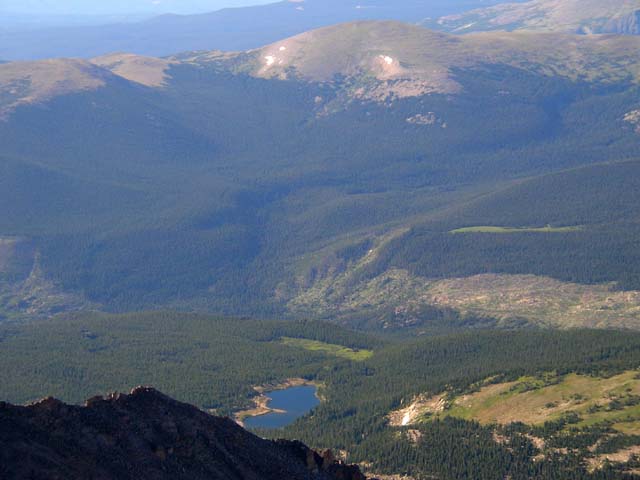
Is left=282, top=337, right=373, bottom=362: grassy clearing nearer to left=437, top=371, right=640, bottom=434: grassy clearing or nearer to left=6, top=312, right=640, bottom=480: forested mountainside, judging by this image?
left=6, top=312, right=640, bottom=480: forested mountainside

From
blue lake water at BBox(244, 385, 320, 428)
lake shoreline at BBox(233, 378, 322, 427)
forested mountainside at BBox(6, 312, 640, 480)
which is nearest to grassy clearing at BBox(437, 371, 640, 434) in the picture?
forested mountainside at BBox(6, 312, 640, 480)

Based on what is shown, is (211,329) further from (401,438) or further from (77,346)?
(401,438)

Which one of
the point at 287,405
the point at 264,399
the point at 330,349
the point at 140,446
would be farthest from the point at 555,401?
the point at 140,446

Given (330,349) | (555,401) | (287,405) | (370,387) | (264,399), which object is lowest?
(330,349)

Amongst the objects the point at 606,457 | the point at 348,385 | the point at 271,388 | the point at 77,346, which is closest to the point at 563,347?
the point at 348,385

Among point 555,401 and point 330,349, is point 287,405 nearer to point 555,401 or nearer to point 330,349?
point 330,349

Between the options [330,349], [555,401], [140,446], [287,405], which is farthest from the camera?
[330,349]

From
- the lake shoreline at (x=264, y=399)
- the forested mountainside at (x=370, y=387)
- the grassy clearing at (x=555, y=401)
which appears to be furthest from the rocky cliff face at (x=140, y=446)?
the lake shoreline at (x=264, y=399)
